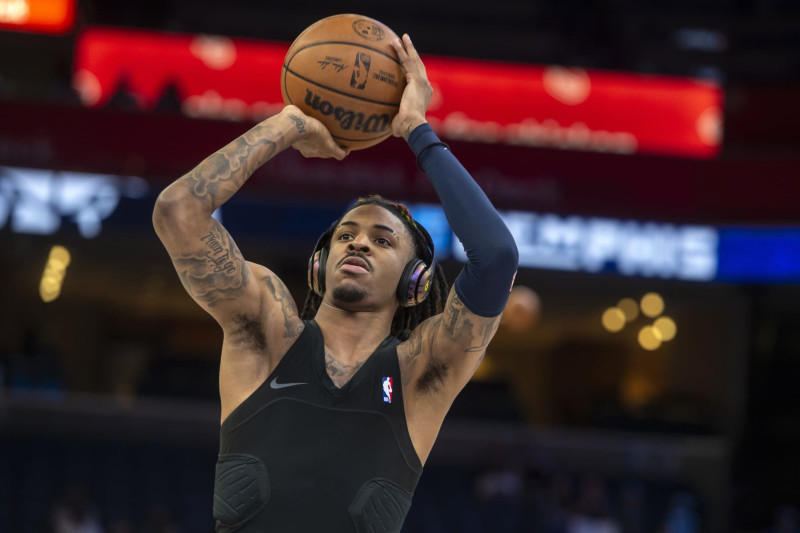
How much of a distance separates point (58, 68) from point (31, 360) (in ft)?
16.2

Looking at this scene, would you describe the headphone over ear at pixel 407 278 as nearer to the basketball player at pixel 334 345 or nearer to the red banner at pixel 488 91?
the basketball player at pixel 334 345

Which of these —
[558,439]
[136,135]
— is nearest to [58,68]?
[136,135]

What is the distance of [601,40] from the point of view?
17.8 meters

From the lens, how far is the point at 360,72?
3619 mm

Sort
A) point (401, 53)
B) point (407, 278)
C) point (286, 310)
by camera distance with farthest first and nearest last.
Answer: point (401, 53)
point (407, 278)
point (286, 310)

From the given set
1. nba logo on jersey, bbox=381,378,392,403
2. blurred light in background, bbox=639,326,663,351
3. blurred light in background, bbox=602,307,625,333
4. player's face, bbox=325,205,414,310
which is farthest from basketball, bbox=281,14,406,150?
Result: blurred light in background, bbox=639,326,663,351

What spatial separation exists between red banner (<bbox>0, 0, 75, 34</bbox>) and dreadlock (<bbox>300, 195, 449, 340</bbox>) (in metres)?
12.3

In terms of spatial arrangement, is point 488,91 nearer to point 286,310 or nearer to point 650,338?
point 650,338

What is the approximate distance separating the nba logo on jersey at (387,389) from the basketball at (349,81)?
0.88m

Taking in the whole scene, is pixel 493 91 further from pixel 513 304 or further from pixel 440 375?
pixel 440 375

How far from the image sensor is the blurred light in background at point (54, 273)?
16.6 metres

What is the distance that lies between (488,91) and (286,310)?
1272 cm

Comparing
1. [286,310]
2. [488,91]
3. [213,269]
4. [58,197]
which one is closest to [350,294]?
[286,310]

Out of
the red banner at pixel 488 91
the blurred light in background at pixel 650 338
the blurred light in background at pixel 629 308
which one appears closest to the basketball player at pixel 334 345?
the red banner at pixel 488 91
